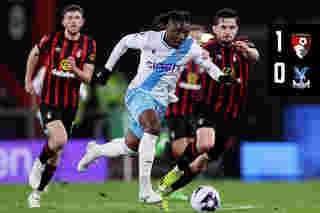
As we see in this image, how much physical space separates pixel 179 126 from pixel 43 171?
229 cm

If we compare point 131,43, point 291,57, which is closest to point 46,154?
point 131,43

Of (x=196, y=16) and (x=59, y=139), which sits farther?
(x=196, y=16)

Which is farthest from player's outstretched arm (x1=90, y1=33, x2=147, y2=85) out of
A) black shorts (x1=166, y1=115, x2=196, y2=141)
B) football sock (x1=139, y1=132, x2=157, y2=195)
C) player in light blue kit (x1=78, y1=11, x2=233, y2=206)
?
black shorts (x1=166, y1=115, x2=196, y2=141)

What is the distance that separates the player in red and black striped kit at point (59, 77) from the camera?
9.02m

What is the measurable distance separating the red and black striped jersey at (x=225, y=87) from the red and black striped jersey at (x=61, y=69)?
1372 millimetres

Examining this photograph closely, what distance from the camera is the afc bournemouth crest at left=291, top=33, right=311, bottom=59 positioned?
11700 mm

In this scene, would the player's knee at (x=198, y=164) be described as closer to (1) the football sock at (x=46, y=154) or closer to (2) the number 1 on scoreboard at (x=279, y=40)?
(1) the football sock at (x=46, y=154)

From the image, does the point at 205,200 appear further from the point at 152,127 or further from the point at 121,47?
the point at 121,47

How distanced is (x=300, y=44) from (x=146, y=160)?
4.97 metres

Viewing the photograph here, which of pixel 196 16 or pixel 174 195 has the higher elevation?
pixel 196 16

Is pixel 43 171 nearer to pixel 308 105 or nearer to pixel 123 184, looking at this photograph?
pixel 123 184

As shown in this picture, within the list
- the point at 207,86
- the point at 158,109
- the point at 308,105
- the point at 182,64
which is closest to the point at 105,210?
the point at 158,109

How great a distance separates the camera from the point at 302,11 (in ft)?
65.3

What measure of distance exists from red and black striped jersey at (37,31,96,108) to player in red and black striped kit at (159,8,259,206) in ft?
4.57
